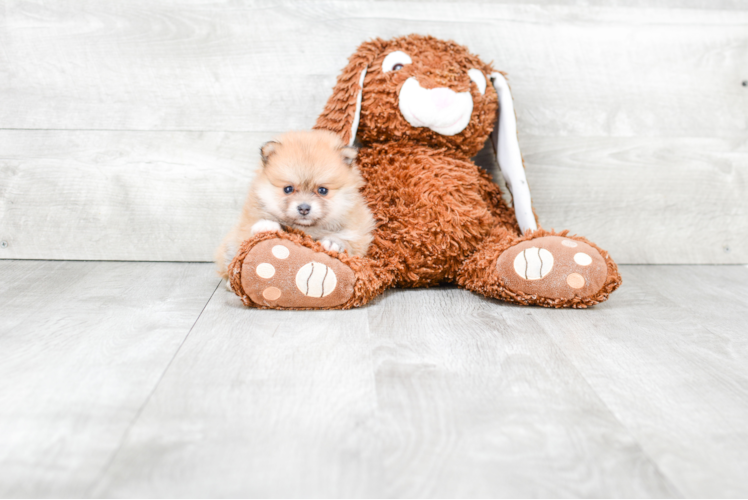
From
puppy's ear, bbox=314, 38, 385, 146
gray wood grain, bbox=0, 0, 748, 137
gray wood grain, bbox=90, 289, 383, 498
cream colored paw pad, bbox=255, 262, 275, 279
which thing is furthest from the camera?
gray wood grain, bbox=0, 0, 748, 137

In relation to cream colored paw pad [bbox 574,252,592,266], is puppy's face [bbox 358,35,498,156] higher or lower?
higher

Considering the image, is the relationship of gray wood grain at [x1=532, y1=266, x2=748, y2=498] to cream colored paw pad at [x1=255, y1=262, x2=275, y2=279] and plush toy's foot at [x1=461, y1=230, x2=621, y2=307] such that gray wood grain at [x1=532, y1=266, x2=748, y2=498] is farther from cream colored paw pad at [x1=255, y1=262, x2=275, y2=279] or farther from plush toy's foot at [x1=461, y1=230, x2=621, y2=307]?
cream colored paw pad at [x1=255, y1=262, x2=275, y2=279]

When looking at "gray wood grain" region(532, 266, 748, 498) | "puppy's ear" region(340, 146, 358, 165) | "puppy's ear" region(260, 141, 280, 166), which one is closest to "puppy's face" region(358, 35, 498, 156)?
"puppy's ear" region(340, 146, 358, 165)

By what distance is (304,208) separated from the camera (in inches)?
45.9

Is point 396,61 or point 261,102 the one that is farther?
point 261,102

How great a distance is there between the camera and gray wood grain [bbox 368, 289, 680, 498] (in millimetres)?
618

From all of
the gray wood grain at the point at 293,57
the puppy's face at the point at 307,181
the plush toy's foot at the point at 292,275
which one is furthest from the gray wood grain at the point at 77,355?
the gray wood grain at the point at 293,57

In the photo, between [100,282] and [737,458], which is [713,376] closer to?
[737,458]

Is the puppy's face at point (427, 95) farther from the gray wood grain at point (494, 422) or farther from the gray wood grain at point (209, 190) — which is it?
the gray wood grain at point (494, 422)

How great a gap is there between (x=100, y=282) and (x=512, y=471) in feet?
3.56

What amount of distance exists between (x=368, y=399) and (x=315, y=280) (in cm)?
38

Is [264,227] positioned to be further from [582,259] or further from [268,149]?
[582,259]

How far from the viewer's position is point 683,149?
5.35ft

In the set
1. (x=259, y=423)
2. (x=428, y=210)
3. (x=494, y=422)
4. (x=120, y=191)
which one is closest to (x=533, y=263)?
(x=428, y=210)
